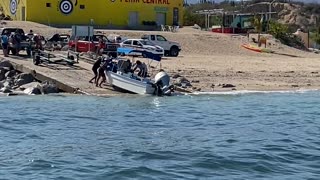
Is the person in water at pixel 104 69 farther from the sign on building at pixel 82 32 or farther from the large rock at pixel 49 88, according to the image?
the sign on building at pixel 82 32

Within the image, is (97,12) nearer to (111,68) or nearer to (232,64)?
(232,64)

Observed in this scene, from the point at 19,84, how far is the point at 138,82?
18.8ft

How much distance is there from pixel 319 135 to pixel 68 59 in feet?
62.8

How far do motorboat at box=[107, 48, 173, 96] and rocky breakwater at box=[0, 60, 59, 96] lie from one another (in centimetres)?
263

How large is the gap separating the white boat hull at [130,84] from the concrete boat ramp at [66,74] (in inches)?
15.1

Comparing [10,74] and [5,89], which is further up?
[10,74]

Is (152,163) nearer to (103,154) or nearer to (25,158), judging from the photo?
(103,154)

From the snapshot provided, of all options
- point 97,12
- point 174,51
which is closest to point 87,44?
point 174,51

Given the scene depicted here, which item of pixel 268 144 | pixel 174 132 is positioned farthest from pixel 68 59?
pixel 268 144

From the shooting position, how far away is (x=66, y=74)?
109 feet

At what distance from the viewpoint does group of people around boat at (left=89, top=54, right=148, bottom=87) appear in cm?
2984

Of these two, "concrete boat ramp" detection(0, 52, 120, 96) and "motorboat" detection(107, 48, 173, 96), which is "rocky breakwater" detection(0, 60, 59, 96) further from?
"motorboat" detection(107, 48, 173, 96)

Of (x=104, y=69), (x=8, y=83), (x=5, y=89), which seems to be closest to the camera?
(x=5, y=89)

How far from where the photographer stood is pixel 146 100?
27531mm
